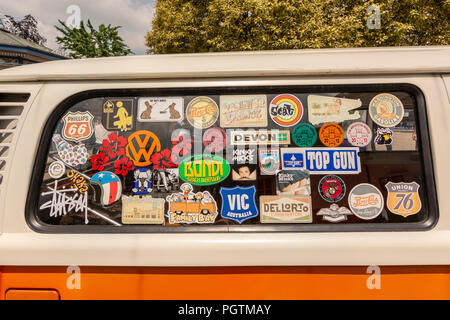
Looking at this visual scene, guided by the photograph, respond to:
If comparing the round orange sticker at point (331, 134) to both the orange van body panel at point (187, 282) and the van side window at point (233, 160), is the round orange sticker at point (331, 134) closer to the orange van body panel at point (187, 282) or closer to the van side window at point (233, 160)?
the van side window at point (233, 160)

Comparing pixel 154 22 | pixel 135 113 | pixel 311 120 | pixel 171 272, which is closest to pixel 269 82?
pixel 311 120

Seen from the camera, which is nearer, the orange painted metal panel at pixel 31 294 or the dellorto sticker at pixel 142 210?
the orange painted metal panel at pixel 31 294

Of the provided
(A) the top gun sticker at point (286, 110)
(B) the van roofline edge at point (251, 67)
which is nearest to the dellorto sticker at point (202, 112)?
(B) the van roofline edge at point (251, 67)

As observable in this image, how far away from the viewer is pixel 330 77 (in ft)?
4.74

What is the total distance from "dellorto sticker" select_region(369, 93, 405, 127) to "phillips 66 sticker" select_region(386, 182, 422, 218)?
33 centimetres

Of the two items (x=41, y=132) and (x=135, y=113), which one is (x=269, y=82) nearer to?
(x=135, y=113)

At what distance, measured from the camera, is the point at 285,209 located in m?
1.41

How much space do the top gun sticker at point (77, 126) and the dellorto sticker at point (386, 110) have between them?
60.3 inches

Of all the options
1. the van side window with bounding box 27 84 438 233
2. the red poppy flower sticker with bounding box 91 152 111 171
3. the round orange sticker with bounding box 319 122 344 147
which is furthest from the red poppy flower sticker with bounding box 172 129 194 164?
the round orange sticker with bounding box 319 122 344 147

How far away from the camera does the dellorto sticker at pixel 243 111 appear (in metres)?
1.46

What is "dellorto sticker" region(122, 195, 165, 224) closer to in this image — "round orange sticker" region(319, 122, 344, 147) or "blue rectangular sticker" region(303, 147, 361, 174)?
"blue rectangular sticker" region(303, 147, 361, 174)

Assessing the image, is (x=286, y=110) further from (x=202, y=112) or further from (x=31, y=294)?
(x=31, y=294)

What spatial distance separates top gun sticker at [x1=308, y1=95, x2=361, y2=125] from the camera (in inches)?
57.4
